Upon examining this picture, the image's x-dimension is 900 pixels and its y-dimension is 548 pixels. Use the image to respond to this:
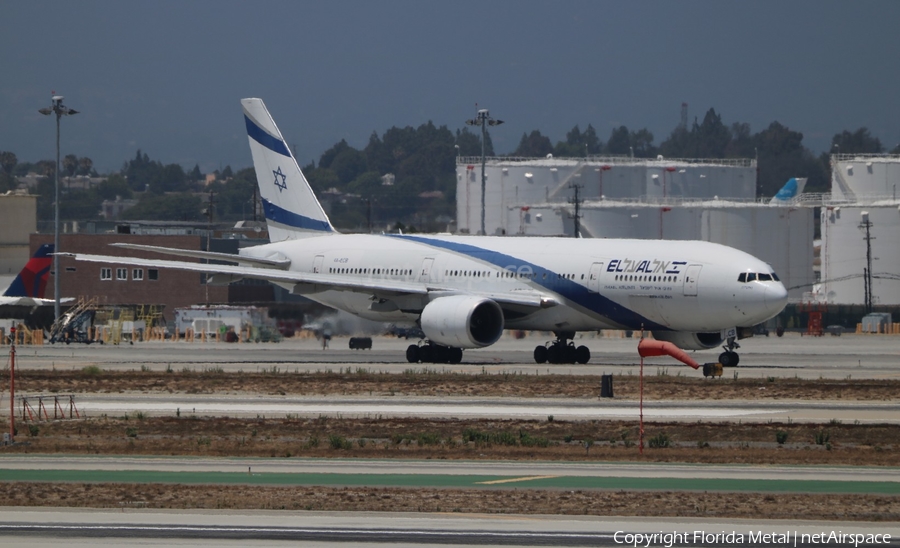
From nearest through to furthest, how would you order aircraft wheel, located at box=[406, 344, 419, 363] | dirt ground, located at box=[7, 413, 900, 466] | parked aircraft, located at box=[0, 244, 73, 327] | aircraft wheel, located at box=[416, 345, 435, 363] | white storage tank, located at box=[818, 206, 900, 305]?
dirt ground, located at box=[7, 413, 900, 466]
aircraft wheel, located at box=[416, 345, 435, 363]
aircraft wheel, located at box=[406, 344, 419, 363]
parked aircraft, located at box=[0, 244, 73, 327]
white storage tank, located at box=[818, 206, 900, 305]

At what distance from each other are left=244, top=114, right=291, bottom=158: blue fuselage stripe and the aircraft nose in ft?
69.1

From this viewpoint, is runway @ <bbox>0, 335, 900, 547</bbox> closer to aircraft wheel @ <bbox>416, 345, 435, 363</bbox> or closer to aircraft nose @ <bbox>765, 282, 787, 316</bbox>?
aircraft nose @ <bbox>765, 282, 787, 316</bbox>

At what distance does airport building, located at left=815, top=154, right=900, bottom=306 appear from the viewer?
4097 inches

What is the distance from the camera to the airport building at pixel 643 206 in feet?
353

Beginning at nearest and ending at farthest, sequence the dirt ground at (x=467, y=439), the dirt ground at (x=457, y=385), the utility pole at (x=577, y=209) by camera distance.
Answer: the dirt ground at (x=467, y=439)
the dirt ground at (x=457, y=385)
the utility pole at (x=577, y=209)

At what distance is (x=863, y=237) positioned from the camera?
10644 centimetres

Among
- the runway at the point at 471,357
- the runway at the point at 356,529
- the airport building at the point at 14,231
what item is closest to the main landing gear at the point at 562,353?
the runway at the point at 471,357

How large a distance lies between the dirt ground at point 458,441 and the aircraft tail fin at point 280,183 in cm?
1312

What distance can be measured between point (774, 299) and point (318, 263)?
1828 centimetres

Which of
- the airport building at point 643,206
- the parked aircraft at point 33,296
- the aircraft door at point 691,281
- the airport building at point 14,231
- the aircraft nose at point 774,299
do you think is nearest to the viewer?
the aircraft nose at point 774,299

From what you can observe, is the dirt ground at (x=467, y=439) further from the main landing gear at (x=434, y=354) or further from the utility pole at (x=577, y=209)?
the utility pole at (x=577, y=209)

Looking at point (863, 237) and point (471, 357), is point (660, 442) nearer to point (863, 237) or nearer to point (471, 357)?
point (471, 357)

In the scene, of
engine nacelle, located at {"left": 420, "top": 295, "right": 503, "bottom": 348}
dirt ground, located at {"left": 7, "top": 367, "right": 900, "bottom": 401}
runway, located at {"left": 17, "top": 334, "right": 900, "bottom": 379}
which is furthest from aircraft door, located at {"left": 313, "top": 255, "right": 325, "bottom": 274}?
dirt ground, located at {"left": 7, "top": 367, "right": 900, "bottom": 401}

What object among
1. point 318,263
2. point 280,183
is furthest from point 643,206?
point 318,263
